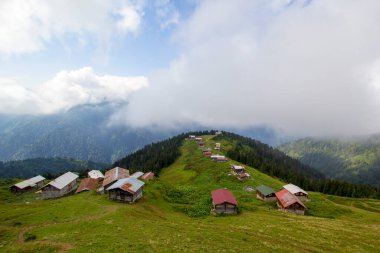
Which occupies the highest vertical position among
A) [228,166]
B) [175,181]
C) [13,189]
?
[228,166]

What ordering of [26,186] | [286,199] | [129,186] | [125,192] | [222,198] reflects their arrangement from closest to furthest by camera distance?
[125,192] < [129,186] < [222,198] < [286,199] < [26,186]

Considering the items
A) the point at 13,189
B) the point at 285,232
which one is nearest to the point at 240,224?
the point at 285,232

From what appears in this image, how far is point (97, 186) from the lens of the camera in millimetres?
103688

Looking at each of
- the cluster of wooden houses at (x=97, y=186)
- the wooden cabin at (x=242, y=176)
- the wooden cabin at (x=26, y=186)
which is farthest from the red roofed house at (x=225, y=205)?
the wooden cabin at (x=26, y=186)

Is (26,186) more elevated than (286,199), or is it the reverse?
(286,199)

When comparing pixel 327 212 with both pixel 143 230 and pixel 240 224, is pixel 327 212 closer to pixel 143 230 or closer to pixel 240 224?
pixel 240 224

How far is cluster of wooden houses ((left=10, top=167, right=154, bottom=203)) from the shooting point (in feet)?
233

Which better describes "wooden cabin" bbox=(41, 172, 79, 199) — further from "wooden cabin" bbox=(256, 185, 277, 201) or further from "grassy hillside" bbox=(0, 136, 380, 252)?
"wooden cabin" bbox=(256, 185, 277, 201)

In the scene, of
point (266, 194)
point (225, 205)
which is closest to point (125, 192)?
point (225, 205)

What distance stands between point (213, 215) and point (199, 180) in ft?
174

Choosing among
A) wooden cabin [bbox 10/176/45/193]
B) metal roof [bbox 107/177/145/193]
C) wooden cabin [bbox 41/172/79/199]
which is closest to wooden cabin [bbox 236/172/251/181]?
metal roof [bbox 107/177/145/193]

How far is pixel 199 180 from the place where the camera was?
398ft

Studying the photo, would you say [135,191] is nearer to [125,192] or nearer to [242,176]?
[125,192]

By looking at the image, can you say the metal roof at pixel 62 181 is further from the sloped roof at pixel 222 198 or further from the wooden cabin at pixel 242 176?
the wooden cabin at pixel 242 176
